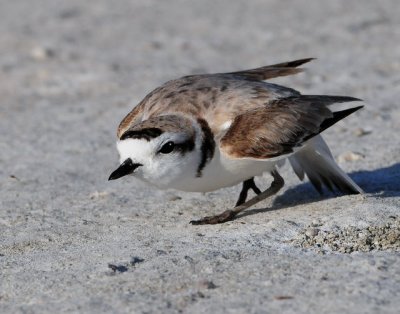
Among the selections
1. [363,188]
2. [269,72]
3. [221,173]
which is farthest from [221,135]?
[363,188]

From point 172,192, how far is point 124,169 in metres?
1.32

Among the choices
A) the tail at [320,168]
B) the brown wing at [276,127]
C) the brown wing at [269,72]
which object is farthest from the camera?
the brown wing at [269,72]

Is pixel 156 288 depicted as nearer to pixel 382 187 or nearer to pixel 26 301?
pixel 26 301

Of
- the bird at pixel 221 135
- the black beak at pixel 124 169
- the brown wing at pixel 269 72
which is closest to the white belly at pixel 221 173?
the bird at pixel 221 135

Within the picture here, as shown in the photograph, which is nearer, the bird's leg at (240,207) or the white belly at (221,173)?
the white belly at (221,173)

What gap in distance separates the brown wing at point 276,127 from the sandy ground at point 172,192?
42 centimetres

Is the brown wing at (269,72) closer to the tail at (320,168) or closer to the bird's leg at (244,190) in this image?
the tail at (320,168)

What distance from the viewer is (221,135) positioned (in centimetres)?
495

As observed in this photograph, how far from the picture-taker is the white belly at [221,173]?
491 cm

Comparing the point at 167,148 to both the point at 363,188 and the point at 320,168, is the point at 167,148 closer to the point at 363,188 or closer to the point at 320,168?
the point at 320,168

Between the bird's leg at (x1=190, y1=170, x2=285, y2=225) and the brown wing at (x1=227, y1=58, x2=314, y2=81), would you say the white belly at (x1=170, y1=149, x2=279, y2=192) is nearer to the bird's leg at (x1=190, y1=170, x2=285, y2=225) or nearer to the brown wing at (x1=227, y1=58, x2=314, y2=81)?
the bird's leg at (x1=190, y1=170, x2=285, y2=225)

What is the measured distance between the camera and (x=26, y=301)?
161 inches

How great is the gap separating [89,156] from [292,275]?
3.08 meters

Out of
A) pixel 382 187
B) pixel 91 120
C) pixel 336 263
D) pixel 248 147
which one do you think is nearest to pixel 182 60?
pixel 91 120
